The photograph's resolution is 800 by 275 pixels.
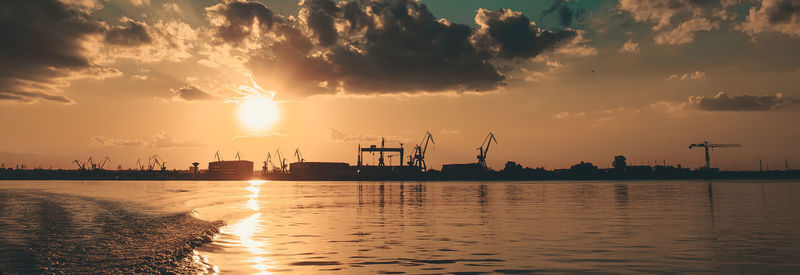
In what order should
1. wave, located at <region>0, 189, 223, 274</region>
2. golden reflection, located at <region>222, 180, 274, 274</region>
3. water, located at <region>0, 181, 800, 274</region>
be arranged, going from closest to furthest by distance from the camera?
wave, located at <region>0, 189, 223, 274</region>
water, located at <region>0, 181, 800, 274</region>
golden reflection, located at <region>222, 180, 274, 274</region>

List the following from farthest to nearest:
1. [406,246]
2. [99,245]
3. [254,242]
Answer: [254,242]
[406,246]
[99,245]

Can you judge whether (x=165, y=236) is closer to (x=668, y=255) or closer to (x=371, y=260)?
(x=371, y=260)

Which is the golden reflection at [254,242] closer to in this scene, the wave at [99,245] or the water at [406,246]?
the water at [406,246]

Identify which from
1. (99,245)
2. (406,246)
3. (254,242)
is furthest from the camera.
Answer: (254,242)

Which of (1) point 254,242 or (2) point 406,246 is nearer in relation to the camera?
(2) point 406,246

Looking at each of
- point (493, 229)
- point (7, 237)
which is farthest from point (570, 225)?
point (7, 237)

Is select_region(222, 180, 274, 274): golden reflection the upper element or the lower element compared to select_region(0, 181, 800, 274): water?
lower

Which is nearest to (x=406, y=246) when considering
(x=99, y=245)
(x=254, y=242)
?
(x=254, y=242)

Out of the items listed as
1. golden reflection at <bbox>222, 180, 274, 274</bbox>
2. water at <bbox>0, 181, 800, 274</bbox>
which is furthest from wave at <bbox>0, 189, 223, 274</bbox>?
golden reflection at <bbox>222, 180, 274, 274</bbox>

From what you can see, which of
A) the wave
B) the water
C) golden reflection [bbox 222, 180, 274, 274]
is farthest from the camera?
golden reflection [bbox 222, 180, 274, 274]

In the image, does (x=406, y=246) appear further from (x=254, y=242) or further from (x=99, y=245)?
(x=99, y=245)

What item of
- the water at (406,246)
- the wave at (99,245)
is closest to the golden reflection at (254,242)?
the water at (406,246)

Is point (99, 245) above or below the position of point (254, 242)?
above

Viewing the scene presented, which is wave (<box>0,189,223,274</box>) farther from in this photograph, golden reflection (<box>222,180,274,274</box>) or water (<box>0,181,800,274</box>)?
golden reflection (<box>222,180,274,274</box>)
